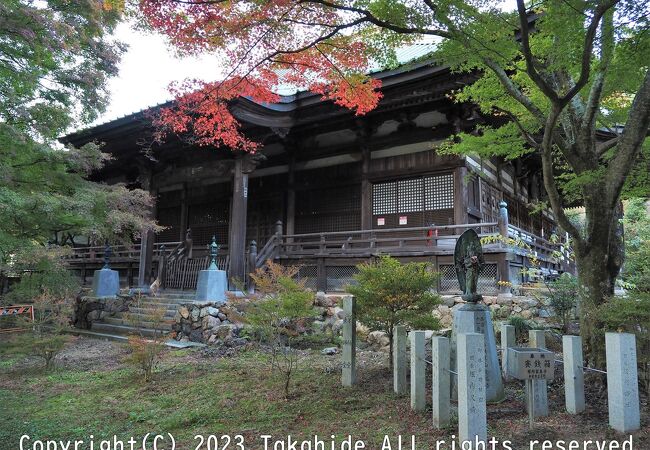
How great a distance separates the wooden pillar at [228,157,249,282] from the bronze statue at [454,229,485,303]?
770cm

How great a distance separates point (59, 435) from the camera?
13.6 ft

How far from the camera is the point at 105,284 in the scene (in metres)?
12.9

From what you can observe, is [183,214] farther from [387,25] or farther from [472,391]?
[472,391]

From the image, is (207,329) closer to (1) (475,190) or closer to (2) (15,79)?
(2) (15,79)

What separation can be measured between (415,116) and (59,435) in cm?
1020

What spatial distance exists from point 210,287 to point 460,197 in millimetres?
6624

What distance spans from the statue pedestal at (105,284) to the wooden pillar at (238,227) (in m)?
4.12

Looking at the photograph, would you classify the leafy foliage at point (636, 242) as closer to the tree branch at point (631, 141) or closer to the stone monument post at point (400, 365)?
the tree branch at point (631, 141)

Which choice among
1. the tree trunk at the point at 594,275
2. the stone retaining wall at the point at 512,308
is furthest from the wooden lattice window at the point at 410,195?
the tree trunk at the point at 594,275

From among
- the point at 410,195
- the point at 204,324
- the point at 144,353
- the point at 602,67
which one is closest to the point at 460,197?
the point at 410,195

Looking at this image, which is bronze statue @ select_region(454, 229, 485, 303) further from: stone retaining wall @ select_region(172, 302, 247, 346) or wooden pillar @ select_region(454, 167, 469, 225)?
wooden pillar @ select_region(454, 167, 469, 225)

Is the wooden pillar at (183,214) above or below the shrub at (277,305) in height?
above

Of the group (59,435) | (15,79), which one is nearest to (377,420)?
(59,435)

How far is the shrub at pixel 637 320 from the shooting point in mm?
3951
